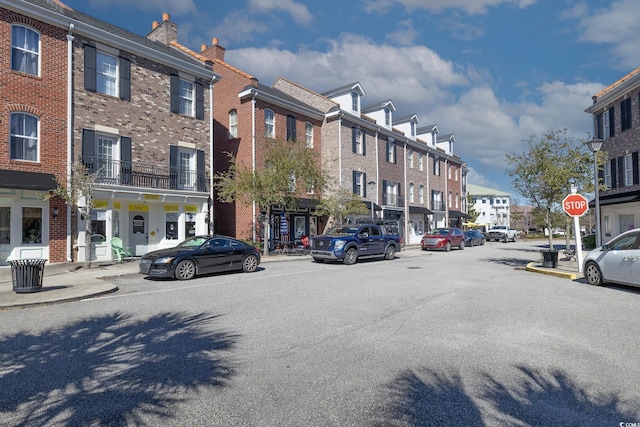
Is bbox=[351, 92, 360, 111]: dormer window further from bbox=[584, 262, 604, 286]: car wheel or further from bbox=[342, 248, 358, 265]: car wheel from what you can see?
bbox=[584, 262, 604, 286]: car wheel

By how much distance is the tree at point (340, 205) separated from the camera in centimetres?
2456

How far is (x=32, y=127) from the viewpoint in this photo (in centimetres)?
1534

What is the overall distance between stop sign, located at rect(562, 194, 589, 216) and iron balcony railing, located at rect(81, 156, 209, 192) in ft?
52.7

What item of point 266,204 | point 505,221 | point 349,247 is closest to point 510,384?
point 349,247

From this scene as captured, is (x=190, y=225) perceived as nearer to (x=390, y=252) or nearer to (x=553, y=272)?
(x=390, y=252)

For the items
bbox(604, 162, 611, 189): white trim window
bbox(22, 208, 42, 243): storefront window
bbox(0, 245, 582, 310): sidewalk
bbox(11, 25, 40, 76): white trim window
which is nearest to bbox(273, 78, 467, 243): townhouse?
bbox(0, 245, 582, 310): sidewalk

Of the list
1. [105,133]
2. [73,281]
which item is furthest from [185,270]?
[105,133]

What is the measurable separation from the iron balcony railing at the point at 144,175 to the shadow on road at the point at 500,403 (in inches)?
607

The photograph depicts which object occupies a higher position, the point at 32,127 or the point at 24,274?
the point at 32,127

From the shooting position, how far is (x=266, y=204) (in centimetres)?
2045

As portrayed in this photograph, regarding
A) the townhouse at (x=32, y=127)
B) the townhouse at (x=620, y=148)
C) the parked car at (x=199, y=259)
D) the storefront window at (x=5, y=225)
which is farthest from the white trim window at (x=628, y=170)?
the storefront window at (x=5, y=225)

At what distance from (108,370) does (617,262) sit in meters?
11.4

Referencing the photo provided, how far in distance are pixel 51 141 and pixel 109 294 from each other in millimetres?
9308

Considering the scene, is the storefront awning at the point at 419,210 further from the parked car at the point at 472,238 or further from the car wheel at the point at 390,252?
the car wheel at the point at 390,252
